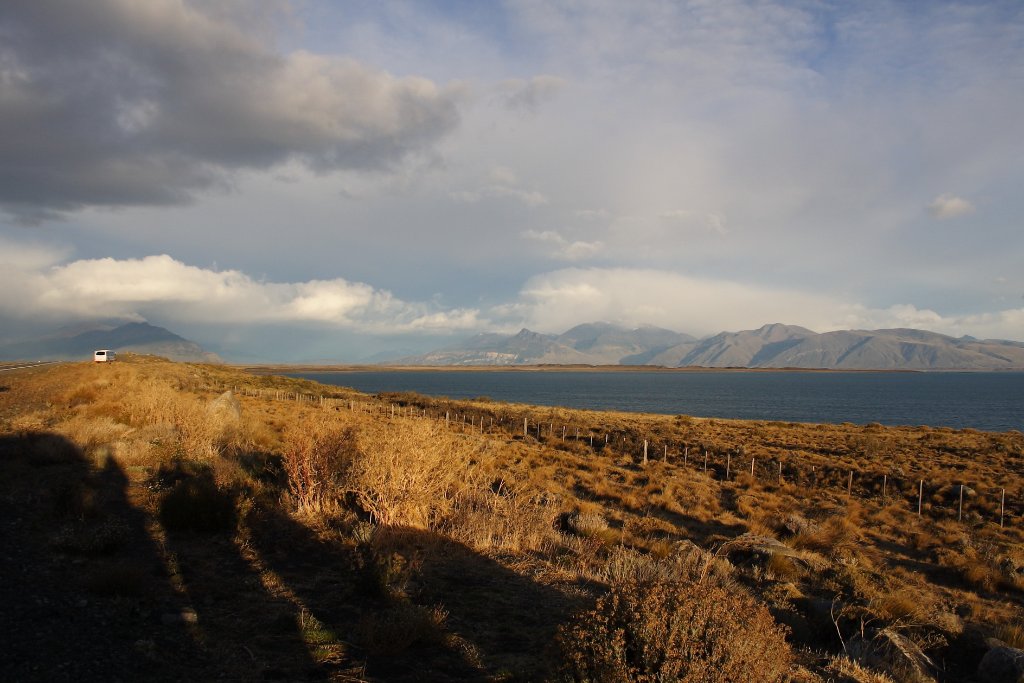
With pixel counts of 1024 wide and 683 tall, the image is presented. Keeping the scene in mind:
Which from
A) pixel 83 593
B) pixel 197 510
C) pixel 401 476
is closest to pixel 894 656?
pixel 401 476

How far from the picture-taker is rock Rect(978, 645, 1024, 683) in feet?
21.4

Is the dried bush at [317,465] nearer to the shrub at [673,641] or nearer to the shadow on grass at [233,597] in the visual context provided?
the shadow on grass at [233,597]

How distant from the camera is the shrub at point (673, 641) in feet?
14.5

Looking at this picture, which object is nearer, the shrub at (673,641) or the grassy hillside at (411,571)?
the shrub at (673,641)

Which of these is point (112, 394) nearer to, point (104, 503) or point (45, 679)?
point (104, 503)

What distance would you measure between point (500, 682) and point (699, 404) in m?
103

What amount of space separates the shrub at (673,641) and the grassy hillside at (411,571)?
19 mm

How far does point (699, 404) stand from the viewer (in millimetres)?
102438

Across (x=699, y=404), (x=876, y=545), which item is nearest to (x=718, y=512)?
(x=876, y=545)

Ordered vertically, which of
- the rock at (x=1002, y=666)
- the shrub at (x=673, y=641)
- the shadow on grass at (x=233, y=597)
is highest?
the shrub at (x=673, y=641)

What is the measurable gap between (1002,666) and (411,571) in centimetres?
713

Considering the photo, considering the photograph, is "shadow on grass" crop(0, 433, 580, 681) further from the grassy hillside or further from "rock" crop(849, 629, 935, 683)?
"rock" crop(849, 629, 935, 683)

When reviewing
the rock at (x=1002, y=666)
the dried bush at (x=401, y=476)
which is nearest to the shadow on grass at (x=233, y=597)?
the dried bush at (x=401, y=476)

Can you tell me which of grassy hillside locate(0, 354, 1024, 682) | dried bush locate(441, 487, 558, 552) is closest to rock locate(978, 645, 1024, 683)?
grassy hillside locate(0, 354, 1024, 682)
